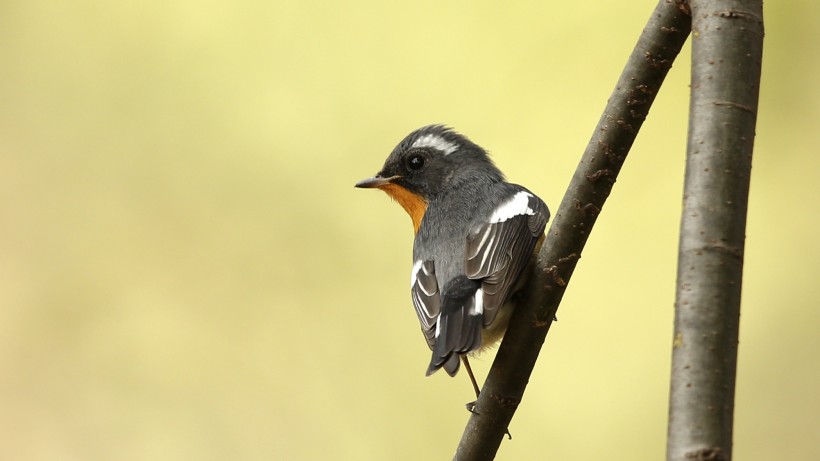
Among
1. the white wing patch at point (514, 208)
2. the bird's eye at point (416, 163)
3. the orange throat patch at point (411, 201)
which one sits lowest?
the white wing patch at point (514, 208)

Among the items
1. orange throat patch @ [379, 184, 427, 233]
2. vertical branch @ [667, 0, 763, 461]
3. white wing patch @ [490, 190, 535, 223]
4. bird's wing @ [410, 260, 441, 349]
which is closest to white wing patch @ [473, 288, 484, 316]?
bird's wing @ [410, 260, 441, 349]

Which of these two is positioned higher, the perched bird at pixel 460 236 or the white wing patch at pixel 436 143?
the white wing patch at pixel 436 143

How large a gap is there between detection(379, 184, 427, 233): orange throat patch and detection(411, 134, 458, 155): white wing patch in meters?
0.20

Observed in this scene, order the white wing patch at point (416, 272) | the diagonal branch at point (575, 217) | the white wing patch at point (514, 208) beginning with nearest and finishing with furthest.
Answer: the diagonal branch at point (575, 217), the white wing patch at point (514, 208), the white wing patch at point (416, 272)

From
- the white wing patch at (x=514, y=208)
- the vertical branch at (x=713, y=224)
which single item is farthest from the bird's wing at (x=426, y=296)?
the vertical branch at (x=713, y=224)

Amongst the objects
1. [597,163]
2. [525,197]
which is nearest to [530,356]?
[597,163]

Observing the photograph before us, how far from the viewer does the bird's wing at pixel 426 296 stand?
9.55 ft

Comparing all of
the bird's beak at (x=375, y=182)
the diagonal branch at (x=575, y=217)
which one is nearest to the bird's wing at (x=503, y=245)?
the diagonal branch at (x=575, y=217)

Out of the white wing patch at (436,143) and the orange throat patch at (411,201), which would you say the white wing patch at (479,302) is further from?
the white wing patch at (436,143)

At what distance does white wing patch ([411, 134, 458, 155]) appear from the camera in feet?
12.6

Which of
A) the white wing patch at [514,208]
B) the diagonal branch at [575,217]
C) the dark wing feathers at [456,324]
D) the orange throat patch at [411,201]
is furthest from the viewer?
the orange throat patch at [411,201]

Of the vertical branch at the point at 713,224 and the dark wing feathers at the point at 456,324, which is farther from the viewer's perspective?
the dark wing feathers at the point at 456,324

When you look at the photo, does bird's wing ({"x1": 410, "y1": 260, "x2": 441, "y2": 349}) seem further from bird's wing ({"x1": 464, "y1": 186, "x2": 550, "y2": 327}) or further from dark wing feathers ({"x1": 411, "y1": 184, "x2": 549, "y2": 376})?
bird's wing ({"x1": 464, "y1": 186, "x2": 550, "y2": 327})

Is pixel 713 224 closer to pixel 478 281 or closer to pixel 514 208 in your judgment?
pixel 478 281
